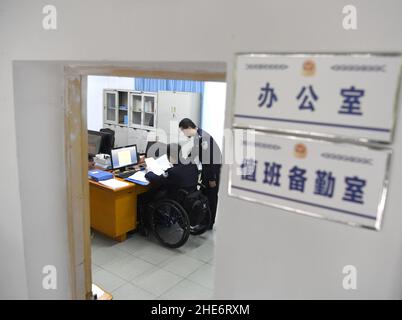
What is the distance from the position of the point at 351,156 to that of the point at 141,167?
3.60 m

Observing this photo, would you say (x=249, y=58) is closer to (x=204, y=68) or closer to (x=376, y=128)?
(x=204, y=68)

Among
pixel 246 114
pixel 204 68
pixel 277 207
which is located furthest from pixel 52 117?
pixel 277 207

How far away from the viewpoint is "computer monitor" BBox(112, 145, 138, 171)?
3919mm

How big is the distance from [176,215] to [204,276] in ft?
2.46

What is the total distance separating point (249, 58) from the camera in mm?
871

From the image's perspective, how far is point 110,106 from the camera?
254 inches

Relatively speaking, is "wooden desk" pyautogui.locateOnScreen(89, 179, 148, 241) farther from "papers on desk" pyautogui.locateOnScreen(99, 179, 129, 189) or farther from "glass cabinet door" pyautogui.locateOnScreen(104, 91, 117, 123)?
"glass cabinet door" pyautogui.locateOnScreen(104, 91, 117, 123)

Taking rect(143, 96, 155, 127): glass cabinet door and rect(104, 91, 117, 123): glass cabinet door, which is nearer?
rect(143, 96, 155, 127): glass cabinet door

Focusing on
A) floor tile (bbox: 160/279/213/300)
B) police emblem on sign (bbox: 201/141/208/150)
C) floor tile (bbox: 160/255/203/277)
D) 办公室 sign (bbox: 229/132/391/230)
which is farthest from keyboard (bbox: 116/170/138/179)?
办公室 sign (bbox: 229/132/391/230)

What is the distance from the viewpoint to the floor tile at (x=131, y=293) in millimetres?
2650

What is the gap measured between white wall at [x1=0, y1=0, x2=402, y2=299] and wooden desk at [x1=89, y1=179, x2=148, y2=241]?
2.33 m

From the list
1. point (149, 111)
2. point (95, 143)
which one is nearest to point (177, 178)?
point (95, 143)

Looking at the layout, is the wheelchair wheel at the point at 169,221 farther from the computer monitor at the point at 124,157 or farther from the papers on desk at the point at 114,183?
the computer monitor at the point at 124,157

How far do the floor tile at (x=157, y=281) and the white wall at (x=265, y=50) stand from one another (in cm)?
194
